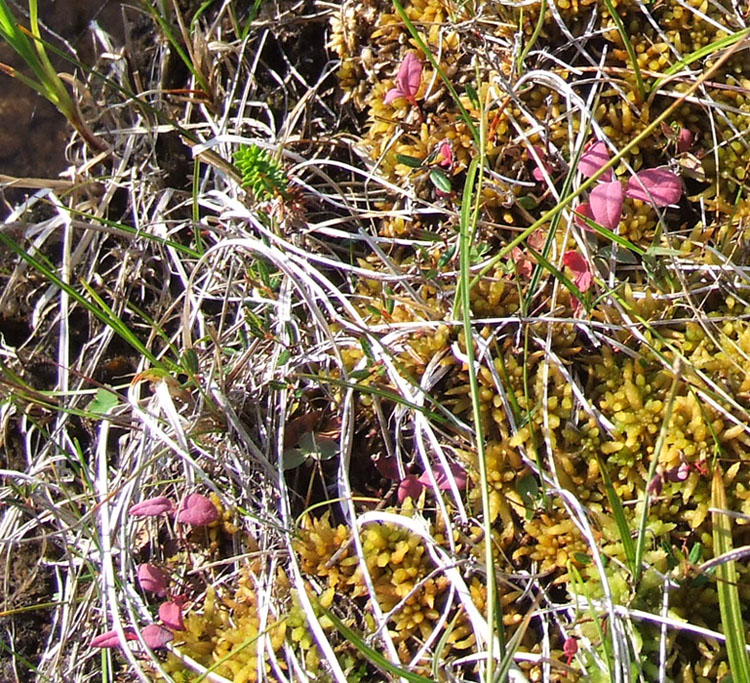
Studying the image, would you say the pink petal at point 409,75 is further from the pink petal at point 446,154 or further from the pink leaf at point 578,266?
Result: the pink leaf at point 578,266

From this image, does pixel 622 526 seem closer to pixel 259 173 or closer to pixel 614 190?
pixel 614 190

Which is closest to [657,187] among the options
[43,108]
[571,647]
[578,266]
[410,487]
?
[578,266]

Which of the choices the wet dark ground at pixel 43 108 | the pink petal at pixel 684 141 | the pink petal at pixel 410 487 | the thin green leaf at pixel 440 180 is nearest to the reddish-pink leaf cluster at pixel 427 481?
the pink petal at pixel 410 487

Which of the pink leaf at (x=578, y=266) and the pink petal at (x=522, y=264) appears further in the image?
the pink petal at (x=522, y=264)

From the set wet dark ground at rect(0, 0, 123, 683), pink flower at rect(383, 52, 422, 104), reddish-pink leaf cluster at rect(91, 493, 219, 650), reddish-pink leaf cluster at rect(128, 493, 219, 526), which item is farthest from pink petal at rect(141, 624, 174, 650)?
pink flower at rect(383, 52, 422, 104)


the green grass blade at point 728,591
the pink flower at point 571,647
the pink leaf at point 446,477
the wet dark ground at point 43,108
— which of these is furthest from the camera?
the wet dark ground at point 43,108

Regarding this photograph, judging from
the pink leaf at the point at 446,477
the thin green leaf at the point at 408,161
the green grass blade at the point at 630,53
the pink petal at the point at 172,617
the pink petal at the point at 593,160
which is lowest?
the pink petal at the point at 172,617
